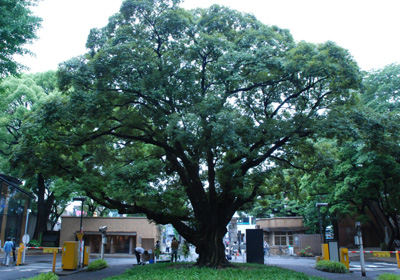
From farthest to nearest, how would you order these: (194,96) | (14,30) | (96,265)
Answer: (96,265)
(194,96)
(14,30)

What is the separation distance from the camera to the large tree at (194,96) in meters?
13.7

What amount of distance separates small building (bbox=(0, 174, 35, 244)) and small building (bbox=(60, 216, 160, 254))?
23.7ft

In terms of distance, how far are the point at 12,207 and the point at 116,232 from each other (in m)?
11.9

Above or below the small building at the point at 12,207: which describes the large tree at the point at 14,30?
above

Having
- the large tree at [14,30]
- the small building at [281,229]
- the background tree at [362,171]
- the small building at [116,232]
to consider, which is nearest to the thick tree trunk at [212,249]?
the background tree at [362,171]

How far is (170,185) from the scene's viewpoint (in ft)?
63.8

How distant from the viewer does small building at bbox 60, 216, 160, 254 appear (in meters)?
33.6

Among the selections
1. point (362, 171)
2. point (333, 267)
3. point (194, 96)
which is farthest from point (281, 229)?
point (194, 96)

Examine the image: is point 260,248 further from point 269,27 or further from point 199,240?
point 269,27

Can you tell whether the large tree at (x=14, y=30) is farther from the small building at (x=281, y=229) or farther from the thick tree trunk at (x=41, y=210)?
the small building at (x=281, y=229)

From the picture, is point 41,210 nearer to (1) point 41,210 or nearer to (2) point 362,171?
(1) point 41,210

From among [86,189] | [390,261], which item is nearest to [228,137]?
[86,189]

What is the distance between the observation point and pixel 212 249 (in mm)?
15602

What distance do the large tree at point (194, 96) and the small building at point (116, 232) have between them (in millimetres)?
17662
